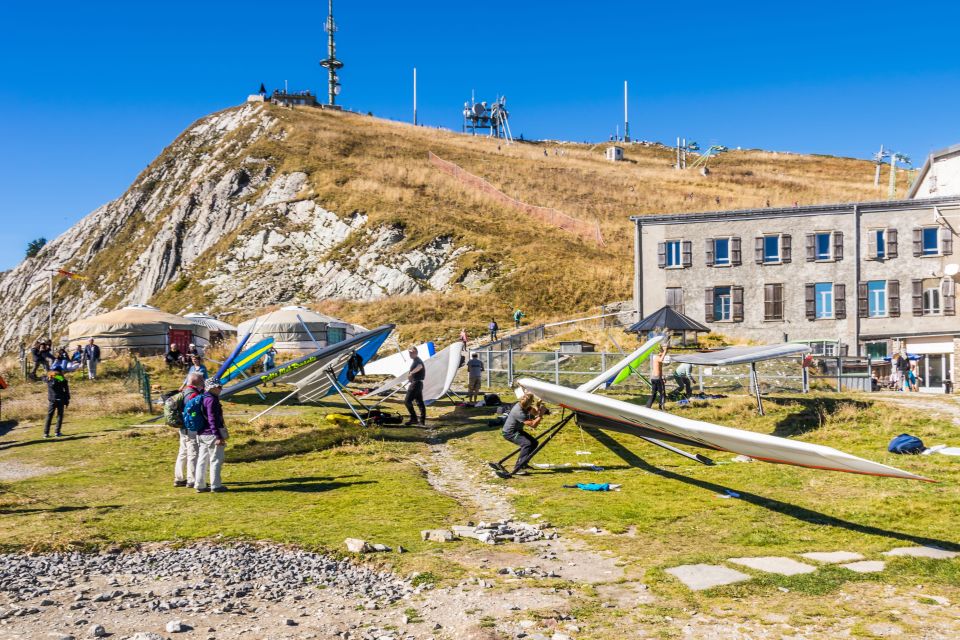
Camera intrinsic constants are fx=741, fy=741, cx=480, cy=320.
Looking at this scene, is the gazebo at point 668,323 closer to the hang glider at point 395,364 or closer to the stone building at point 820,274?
the hang glider at point 395,364

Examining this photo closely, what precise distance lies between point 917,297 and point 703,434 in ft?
125

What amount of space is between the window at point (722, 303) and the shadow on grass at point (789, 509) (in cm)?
3089

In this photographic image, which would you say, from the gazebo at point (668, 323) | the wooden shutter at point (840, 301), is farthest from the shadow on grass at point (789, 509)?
the wooden shutter at point (840, 301)

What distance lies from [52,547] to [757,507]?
963 cm

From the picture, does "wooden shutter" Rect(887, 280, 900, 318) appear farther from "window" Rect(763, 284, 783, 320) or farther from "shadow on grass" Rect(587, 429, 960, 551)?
"shadow on grass" Rect(587, 429, 960, 551)

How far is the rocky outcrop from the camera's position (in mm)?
66750

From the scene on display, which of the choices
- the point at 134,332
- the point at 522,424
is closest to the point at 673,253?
the point at 134,332

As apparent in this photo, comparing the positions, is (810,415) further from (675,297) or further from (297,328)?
(297,328)

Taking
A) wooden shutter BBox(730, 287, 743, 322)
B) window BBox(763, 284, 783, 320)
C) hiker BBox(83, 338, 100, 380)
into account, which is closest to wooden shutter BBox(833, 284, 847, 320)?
window BBox(763, 284, 783, 320)

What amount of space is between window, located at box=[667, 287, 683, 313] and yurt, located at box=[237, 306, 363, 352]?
1952 centimetres

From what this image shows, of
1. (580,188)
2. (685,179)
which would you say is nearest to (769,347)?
(580,188)

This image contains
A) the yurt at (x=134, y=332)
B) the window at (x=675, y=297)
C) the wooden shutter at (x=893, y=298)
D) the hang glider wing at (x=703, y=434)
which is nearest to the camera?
the hang glider wing at (x=703, y=434)

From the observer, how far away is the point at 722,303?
4453 centimetres

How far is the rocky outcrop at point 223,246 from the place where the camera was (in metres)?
66.8
